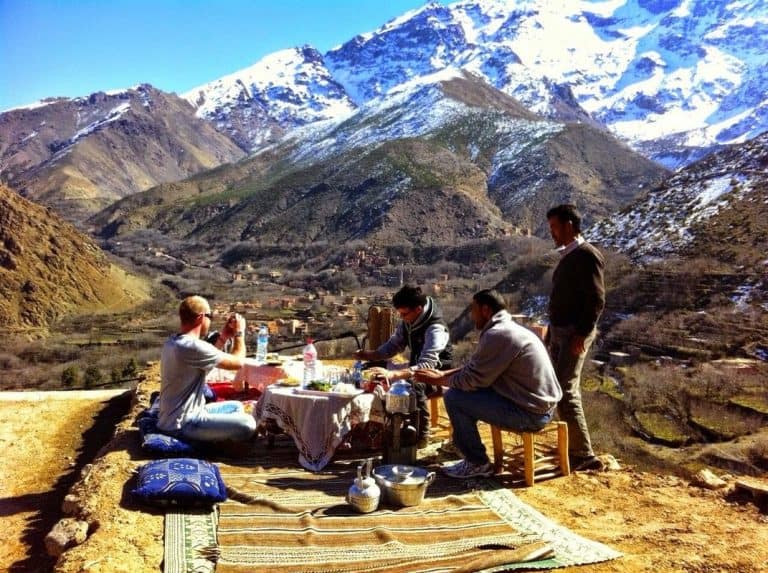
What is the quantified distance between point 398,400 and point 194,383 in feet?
5.34

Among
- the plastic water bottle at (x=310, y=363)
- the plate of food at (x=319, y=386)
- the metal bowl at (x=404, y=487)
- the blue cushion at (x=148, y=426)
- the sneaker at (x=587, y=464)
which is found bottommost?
the sneaker at (x=587, y=464)

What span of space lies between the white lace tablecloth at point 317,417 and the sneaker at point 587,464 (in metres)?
1.80

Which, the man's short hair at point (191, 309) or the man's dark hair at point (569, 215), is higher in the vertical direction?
the man's dark hair at point (569, 215)

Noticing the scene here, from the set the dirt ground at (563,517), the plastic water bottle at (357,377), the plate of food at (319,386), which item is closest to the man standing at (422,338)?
the plastic water bottle at (357,377)

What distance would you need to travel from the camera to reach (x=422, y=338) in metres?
5.99

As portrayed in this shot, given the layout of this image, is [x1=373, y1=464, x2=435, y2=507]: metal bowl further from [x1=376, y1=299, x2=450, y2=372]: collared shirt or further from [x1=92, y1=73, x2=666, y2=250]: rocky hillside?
[x1=92, y1=73, x2=666, y2=250]: rocky hillside

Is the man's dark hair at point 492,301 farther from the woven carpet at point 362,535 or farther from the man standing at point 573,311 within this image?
the woven carpet at point 362,535

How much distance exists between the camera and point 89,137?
180500 millimetres

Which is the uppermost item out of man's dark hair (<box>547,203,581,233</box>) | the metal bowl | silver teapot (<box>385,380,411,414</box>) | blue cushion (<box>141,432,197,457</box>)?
man's dark hair (<box>547,203,581,233</box>)

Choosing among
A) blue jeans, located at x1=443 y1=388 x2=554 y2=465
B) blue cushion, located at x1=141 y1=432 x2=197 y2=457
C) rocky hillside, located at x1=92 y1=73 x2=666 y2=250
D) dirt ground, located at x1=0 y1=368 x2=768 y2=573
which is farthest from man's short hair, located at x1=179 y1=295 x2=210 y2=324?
rocky hillside, located at x1=92 y1=73 x2=666 y2=250

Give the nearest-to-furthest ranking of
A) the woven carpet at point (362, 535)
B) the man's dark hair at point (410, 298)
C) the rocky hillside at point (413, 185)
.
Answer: the woven carpet at point (362, 535)
the man's dark hair at point (410, 298)
the rocky hillside at point (413, 185)

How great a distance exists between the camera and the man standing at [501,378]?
4.81m

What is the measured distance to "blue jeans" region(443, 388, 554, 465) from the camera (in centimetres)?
491

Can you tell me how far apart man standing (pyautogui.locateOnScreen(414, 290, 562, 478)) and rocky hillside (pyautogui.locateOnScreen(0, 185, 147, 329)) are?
3841 cm
